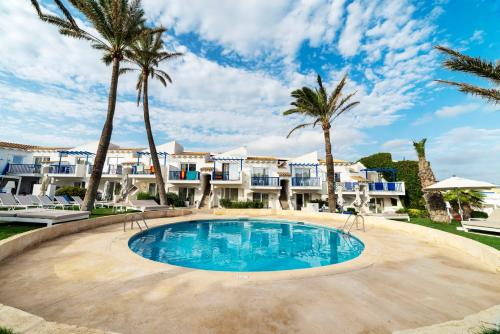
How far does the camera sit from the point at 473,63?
9.12 meters

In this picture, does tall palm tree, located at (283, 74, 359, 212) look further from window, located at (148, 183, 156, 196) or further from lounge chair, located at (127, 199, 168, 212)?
window, located at (148, 183, 156, 196)

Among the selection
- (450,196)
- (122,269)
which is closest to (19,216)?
(122,269)

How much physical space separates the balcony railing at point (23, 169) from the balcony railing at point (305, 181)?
32.0 m

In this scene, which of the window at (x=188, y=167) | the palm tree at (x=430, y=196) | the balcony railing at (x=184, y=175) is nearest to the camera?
the palm tree at (x=430, y=196)

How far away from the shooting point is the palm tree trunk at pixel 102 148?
43.1ft

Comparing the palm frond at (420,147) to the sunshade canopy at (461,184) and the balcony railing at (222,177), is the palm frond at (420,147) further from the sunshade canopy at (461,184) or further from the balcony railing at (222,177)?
the balcony railing at (222,177)

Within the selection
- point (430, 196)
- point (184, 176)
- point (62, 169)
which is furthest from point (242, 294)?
point (62, 169)

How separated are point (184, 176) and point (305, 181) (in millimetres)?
14316

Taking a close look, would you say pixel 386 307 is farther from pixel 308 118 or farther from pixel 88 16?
pixel 88 16

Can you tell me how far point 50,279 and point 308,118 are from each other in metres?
20.1

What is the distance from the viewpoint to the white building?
24.9m

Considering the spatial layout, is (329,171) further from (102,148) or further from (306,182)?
(102,148)

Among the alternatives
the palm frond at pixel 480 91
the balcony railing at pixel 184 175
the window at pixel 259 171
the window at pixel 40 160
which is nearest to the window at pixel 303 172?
the window at pixel 259 171

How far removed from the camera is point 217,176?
81.6ft
